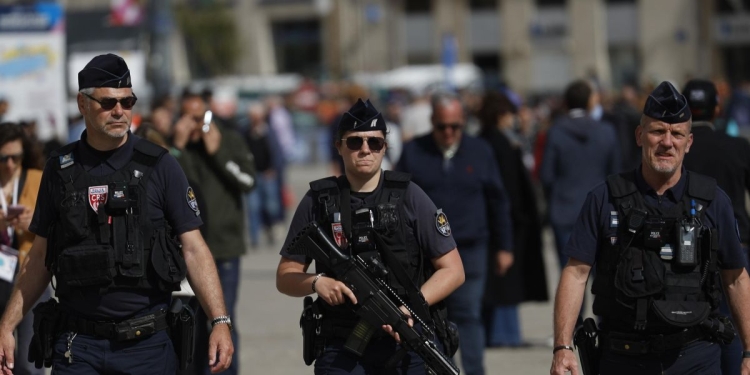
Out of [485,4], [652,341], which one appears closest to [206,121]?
[652,341]

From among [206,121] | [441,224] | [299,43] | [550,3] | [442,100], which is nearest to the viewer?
[441,224]

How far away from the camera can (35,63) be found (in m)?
13.8

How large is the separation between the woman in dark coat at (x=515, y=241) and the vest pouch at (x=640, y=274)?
4.32 metres

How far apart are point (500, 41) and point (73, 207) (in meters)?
51.5

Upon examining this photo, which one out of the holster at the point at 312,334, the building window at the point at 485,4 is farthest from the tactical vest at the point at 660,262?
the building window at the point at 485,4

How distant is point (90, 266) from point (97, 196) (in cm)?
29

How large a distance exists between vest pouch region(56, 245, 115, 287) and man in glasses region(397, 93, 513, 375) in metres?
3.03

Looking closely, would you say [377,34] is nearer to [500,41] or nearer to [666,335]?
[500,41]

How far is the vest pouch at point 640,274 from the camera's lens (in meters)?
4.89

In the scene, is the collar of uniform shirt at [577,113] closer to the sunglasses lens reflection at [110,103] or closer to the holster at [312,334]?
the holster at [312,334]

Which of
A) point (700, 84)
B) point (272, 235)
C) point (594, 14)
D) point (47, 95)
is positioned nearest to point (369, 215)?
point (700, 84)

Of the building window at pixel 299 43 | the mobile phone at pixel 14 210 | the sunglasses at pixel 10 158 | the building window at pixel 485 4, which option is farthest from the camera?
the building window at pixel 299 43

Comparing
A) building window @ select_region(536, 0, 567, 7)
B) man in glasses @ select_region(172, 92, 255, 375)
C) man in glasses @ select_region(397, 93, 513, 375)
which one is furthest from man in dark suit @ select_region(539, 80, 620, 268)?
building window @ select_region(536, 0, 567, 7)

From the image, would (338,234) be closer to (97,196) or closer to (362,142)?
(362,142)
